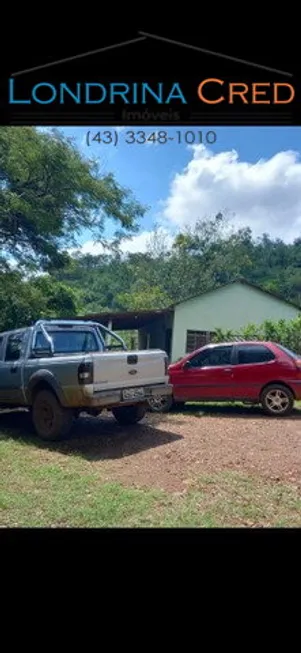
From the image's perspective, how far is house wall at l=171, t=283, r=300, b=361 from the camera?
3.72 m

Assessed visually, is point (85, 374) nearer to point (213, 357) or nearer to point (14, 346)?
point (14, 346)

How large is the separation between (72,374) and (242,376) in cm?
214

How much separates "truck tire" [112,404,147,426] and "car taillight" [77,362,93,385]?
1.69 ft

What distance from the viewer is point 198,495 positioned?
2455 millimetres

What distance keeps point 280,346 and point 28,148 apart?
3.20 meters

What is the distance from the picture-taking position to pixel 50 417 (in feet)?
10.4

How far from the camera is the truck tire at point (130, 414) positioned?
3.41m

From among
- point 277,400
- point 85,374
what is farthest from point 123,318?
point 277,400
